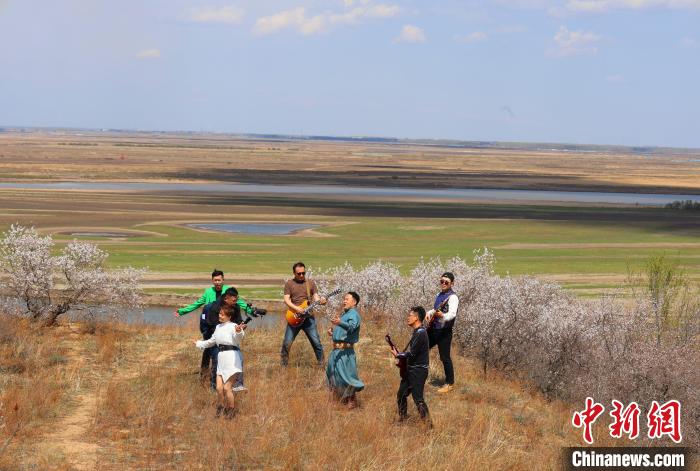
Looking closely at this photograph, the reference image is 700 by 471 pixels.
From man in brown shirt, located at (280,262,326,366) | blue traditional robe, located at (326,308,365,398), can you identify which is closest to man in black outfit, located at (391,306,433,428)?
blue traditional robe, located at (326,308,365,398)

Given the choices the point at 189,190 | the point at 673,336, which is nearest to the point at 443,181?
the point at 189,190

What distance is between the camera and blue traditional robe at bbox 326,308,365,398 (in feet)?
47.4

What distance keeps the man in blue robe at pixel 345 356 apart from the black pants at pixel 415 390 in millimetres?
833

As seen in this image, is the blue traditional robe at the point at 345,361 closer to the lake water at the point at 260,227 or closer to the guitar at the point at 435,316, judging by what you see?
the guitar at the point at 435,316

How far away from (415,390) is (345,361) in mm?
1415

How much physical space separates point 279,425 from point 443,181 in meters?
132

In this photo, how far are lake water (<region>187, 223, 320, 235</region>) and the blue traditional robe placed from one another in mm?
56139

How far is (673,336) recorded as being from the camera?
2903 cm

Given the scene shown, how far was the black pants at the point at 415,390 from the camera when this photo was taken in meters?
13.8

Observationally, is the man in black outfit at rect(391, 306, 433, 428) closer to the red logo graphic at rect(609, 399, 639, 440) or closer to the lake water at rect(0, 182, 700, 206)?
the red logo graphic at rect(609, 399, 639, 440)

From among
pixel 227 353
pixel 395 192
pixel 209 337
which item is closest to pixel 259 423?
pixel 227 353

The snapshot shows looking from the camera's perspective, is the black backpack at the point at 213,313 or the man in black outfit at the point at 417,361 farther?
the black backpack at the point at 213,313

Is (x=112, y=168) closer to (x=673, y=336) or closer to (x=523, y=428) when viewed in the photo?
(x=673, y=336)

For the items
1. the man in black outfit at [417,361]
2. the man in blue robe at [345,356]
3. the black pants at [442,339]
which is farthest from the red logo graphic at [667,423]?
the man in blue robe at [345,356]
